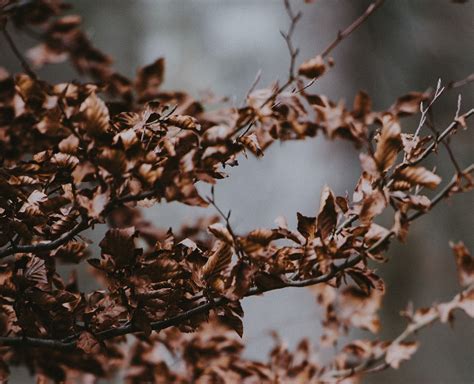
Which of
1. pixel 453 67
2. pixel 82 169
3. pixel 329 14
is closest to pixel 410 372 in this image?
pixel 453 67

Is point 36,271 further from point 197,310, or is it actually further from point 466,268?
point 466,268

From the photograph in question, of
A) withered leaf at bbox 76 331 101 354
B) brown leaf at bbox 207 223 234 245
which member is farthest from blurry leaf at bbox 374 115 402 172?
withered leaf at bbox 76 331 101 354

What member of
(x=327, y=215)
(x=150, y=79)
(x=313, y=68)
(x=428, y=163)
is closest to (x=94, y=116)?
(x=327, y=215)

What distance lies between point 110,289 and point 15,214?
0.16m

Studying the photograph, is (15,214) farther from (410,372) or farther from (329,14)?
(329,14)

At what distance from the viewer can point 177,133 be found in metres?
0.69

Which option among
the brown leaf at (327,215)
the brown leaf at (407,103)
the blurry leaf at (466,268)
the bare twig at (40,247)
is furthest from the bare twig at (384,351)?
the bare twig at (40,247)

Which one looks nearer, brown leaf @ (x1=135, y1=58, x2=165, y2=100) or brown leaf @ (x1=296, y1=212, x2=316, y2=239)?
brown leaf @ (x1=296, y1=212, x2=316, y2=239)

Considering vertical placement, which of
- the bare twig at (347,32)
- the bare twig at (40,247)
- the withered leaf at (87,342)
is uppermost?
the bare twig at (347,32)

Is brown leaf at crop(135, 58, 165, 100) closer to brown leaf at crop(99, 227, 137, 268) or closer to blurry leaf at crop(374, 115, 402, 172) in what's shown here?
brown leaf at crop(99, 227, 137, 268)

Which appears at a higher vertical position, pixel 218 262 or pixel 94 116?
pixel 94 116

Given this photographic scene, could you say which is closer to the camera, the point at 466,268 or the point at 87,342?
the point at 87,342

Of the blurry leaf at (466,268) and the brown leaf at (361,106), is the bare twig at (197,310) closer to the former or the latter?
the blurry leaf at (466,268)

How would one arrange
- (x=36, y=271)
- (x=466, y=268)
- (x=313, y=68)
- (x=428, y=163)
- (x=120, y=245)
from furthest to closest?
(x=428, y=163) → (x=466, y=268) → (x=313, y=68) → (x=36, y=271) → (x=120, y=245)
